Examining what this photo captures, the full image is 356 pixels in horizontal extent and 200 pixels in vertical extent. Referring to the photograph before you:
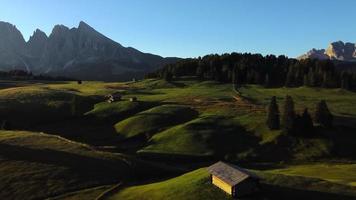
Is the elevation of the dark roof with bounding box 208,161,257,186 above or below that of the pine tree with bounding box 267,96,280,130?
above

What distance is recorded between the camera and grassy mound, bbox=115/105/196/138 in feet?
430

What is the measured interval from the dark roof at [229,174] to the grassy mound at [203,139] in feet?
154

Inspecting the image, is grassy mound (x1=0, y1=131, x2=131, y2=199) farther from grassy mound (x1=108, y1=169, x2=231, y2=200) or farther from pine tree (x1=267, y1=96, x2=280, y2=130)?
pine tree (x1=267, y1=96, x2=280, y2=130)

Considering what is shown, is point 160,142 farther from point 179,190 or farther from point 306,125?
point 179,190

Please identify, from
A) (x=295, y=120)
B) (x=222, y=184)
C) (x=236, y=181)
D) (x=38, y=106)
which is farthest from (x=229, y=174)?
(x=38, y=106)

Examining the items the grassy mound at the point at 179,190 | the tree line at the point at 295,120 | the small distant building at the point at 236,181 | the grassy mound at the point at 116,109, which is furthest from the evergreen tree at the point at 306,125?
the small distant building at the point at 236,181

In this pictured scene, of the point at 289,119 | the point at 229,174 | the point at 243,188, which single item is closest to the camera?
the point at 243,188

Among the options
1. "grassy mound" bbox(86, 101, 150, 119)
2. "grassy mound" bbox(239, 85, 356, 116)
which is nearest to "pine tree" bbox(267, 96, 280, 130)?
"grassy mound" bbox(239, 85, 356, 116)

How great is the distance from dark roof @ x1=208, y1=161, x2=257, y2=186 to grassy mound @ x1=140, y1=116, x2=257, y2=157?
4687cm

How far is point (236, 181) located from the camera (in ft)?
191

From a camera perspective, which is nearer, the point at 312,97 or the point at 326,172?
the point at 326,172

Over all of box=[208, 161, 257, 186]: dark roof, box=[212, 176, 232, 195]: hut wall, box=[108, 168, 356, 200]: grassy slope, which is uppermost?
box=[208, 161, 257, 186]: dark roof

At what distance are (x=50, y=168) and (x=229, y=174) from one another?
27093 millimetres

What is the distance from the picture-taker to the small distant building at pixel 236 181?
2288 inches
